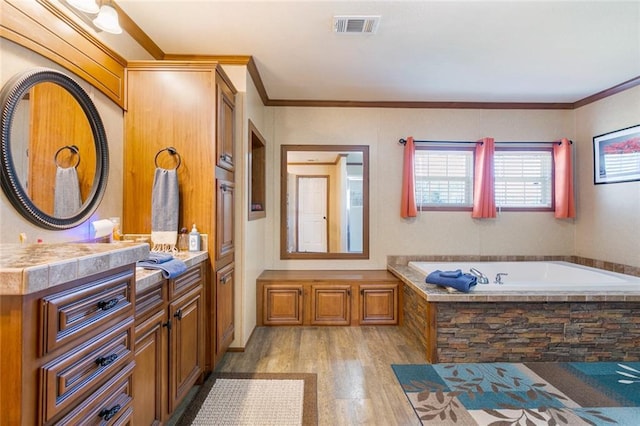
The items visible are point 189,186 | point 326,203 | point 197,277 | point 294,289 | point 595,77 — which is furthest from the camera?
point 326,203

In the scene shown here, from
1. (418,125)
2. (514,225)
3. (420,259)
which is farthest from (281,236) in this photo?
(514,225)

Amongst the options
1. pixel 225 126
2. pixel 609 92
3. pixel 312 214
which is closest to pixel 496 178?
pixel 609 92

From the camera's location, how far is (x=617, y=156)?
11.1ft

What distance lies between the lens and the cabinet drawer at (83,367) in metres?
0.84

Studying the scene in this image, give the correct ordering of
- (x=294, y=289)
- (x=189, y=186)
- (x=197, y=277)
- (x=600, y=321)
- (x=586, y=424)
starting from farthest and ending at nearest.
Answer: (x=294, y=289) → (x=600, y=321) → (x=189, y=186) → (x=197, y=277) → (x=586, y=424)

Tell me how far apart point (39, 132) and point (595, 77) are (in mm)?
4544

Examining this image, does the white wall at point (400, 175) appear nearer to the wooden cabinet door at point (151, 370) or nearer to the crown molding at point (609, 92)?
the crown molding at point (609, 92)

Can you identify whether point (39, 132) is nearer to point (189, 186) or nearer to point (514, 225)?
point (189, 186)

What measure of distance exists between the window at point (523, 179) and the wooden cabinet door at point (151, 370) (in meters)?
3.94

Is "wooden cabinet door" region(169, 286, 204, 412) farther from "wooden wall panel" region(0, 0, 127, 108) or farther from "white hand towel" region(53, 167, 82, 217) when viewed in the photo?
"wooden wall panel" region(0, 0, 127, 108)

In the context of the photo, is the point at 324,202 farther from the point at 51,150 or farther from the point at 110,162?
the point at 51,150

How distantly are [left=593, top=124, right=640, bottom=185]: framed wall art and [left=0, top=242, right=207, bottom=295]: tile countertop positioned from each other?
440 centimetres

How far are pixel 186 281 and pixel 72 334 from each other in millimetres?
1036

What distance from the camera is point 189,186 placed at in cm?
224
